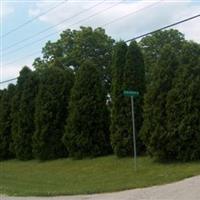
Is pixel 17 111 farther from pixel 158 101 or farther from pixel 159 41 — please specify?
pixel 159 41

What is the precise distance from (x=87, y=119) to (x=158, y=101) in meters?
6.49

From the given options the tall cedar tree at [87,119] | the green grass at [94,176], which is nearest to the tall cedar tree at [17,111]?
the green grass at [94,176]

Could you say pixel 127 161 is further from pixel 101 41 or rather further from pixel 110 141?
pixel 101 41

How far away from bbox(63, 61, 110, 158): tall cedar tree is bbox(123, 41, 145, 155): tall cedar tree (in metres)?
2.79

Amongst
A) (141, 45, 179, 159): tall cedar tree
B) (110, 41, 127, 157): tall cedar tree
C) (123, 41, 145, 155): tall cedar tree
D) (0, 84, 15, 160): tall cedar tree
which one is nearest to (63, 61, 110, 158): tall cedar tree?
(110, 41, 127, 157): tall cedar tree

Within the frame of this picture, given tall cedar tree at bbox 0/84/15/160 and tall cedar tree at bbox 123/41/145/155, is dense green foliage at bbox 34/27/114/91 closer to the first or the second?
tall cedar tree at bbox 0/84/15/160

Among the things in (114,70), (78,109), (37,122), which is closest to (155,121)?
(114,70)

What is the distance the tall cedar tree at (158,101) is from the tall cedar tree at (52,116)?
30.3 ft

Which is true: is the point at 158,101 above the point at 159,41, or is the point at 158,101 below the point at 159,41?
below

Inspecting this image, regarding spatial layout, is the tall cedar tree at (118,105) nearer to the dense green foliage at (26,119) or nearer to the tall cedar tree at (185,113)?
the tall cedar tree at (185,113)

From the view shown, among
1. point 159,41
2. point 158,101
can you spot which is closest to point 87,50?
point 159,41

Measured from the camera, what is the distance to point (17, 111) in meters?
36.3

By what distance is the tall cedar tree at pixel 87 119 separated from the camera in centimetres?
2888

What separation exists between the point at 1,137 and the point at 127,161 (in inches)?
591
